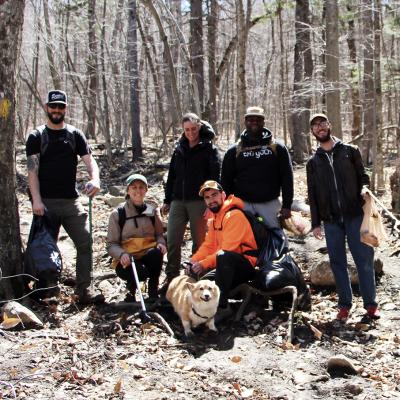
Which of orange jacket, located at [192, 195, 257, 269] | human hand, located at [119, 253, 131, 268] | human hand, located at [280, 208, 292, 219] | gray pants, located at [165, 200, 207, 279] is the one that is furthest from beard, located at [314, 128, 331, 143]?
human hand, located at [119, 253, 131, 268]

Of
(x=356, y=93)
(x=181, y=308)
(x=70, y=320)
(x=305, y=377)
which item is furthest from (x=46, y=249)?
(x=356, y=93)

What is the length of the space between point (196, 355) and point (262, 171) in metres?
2.22

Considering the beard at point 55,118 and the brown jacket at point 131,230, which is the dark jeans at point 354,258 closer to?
the brown jacket at point 131,230

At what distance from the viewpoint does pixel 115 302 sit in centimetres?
607

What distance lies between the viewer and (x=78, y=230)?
5.94 metres

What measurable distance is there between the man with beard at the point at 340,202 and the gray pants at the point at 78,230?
2.64 m

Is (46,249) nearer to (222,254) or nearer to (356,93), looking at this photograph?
(222,254)

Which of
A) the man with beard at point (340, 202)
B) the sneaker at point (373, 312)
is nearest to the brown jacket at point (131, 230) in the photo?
the man with beard at point (340, 202)

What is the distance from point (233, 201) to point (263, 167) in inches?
21.0

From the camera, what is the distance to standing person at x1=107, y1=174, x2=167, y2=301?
5898mm

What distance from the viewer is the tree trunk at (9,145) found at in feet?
18.0

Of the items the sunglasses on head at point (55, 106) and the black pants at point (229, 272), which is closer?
the black pants at point (229, 272)

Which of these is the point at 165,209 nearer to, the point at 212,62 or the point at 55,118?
the point at 55,118

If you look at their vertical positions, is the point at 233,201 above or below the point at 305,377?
above
